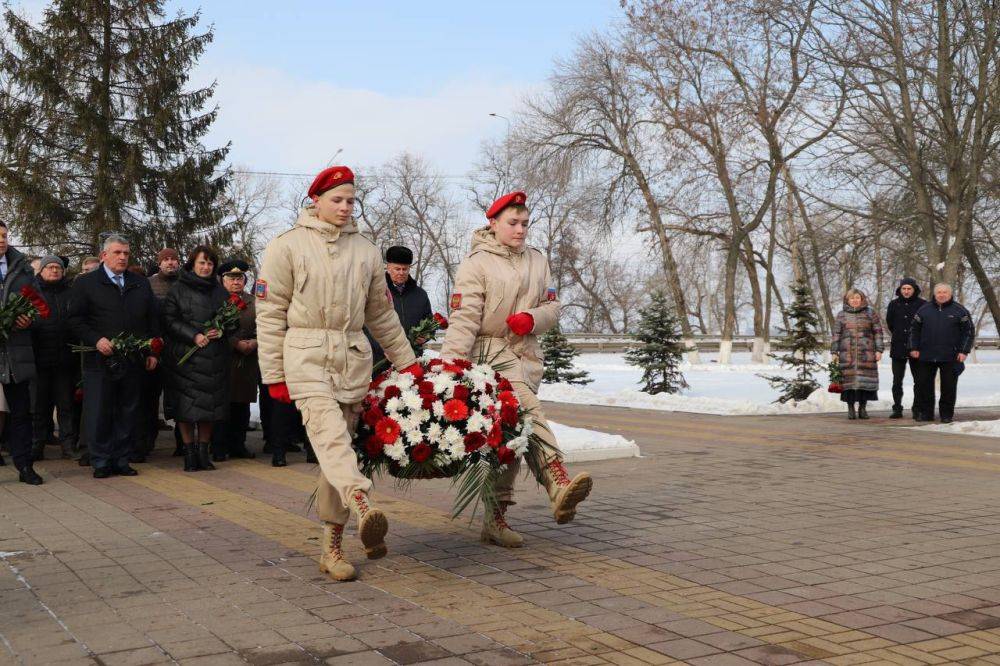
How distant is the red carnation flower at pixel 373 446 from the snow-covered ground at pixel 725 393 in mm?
12935

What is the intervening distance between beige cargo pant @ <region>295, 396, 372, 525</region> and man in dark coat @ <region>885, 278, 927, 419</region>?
1254cm

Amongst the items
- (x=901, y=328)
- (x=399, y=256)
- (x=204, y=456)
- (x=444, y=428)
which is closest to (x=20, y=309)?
(x=204, y=456)

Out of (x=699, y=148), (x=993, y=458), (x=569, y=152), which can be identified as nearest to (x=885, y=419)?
(x=993, y=458)

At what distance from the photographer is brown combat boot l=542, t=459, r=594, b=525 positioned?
6480 mm

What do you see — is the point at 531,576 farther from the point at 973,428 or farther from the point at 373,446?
the point at 973,428

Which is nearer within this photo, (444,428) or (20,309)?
(444,428)

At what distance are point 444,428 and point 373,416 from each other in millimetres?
403

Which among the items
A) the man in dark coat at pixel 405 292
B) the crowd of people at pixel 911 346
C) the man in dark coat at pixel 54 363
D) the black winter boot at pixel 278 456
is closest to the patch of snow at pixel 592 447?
the man in dark coat at pixel 405 292

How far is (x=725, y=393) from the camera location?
2466 centimetres

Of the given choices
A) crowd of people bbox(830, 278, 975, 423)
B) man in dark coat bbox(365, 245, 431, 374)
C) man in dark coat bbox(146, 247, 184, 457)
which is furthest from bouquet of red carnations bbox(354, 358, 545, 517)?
crowd of people bbox(830, 278, 975, 423)

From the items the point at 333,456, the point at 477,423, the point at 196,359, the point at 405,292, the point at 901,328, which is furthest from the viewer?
the point at 901,328

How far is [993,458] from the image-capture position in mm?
11688

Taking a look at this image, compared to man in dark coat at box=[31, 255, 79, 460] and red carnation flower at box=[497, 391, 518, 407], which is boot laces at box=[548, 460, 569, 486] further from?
man in dark coat at box=[31, 255, 79, 460]

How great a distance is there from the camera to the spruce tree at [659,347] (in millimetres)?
23438
